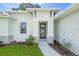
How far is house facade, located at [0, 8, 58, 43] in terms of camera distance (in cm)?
1591

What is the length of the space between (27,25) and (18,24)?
812 millimetres

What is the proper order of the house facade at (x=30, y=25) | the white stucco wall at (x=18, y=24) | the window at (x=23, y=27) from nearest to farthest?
the white stucco wall at (x=18, y=24) → the house facade at (x=30, y=25) → the window at (x=23, y=27)

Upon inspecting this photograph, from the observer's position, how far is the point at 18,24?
53.1 feet

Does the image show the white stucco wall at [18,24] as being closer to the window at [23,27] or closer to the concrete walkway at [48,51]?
the window at [23,27]

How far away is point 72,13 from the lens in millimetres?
11547

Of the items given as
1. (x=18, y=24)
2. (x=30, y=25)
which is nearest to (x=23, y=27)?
(x=18, y=24)

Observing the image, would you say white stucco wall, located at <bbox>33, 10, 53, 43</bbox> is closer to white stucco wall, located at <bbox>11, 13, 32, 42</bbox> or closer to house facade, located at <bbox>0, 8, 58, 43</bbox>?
house facade, located at <bbox>0, 8, 58, 43</bbox>

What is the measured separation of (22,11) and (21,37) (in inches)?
102

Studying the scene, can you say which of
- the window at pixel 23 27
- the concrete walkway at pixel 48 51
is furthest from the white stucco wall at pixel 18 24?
the concrete walkway at pixel 48 51

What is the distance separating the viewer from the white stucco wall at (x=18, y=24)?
613 inches

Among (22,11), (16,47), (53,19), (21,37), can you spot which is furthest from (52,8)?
(16,47)

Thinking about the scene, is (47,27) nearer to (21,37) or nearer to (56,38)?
(56,38)

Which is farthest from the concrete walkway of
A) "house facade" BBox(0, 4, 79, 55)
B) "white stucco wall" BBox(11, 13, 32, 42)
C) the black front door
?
"white stucco wall" BBox(11, 13, 32, 42)

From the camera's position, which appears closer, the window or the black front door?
the black front door
